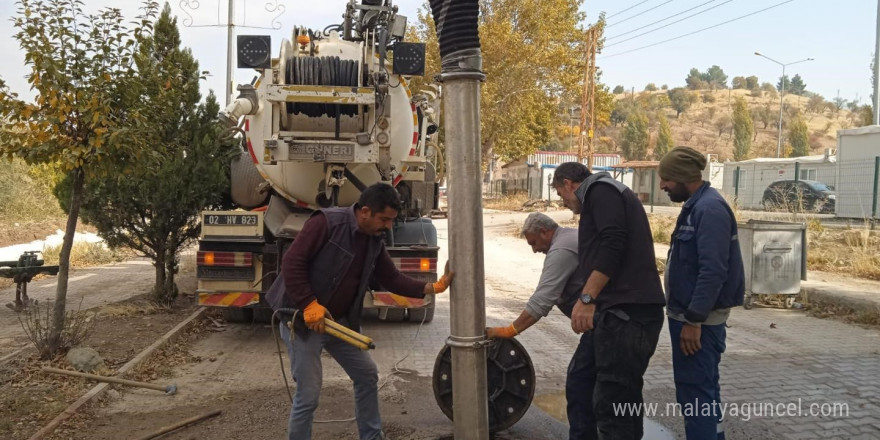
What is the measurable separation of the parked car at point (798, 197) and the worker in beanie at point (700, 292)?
465 inches

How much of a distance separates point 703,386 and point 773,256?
6.07m

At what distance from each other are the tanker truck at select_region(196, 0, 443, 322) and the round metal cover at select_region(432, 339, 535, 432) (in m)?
2.66

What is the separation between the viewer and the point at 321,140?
6551mm

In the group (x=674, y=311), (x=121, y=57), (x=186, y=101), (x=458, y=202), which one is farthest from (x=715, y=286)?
(x=186, y=101)

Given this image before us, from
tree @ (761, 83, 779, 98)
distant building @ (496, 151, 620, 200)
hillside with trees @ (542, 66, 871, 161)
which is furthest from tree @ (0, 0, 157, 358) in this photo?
tree @ (761, 83, 779, 98)

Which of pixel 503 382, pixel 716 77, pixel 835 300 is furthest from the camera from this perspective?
pixel 716 77

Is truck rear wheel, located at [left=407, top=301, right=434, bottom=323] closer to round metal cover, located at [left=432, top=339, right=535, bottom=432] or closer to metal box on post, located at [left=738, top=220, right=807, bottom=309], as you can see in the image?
round metal cover, located at [left=432, top=339, right=535, bottom=432]

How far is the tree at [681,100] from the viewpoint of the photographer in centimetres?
10094

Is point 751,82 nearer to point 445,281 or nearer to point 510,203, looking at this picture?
point 510,203

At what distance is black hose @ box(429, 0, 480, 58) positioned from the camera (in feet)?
11.1

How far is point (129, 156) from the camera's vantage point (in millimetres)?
5879

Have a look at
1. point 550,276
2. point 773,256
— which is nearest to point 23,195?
point 773,256

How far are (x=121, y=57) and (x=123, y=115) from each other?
0.50 meters

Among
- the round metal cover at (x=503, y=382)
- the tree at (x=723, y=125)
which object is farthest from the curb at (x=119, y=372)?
the tree at (x=723, y=125)
